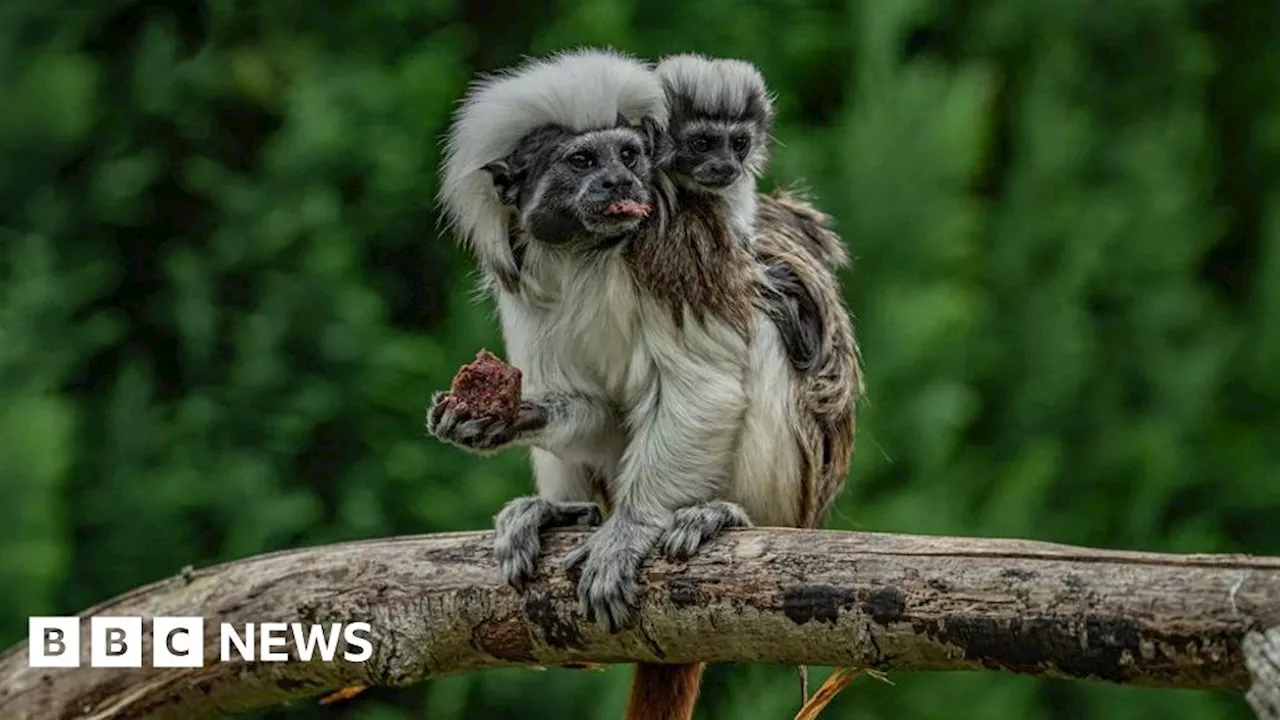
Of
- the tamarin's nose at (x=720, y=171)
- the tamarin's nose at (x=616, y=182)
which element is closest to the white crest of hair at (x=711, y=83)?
the tamarin's nose at (x=720, y=171)

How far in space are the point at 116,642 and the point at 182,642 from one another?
0.17m

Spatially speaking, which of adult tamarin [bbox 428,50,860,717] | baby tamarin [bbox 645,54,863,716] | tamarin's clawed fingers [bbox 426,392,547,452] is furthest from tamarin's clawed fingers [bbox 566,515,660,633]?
tamarin's clawed fingers [bbox 426,392,547,452]

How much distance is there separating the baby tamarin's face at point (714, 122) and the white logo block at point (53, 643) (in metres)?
1.63

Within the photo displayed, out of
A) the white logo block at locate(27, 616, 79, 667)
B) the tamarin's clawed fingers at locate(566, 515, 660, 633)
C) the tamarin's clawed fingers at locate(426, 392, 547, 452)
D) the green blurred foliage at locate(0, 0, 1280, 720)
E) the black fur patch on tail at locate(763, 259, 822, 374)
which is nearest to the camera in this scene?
the tamarin's clawed fingers at locate(566, 515, 660, 633)

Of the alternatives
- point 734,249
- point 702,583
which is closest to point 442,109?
point 734,249

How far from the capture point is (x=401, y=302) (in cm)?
627

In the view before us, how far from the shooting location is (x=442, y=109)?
5.96 metres

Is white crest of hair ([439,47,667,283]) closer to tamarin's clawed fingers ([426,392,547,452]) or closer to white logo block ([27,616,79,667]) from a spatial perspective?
tamarin's clawed fingers ([426,392,547,452])

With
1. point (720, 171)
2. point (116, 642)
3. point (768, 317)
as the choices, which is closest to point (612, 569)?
point (768, 317)

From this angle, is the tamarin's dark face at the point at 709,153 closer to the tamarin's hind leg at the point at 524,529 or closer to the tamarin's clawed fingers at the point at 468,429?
the tamarin's clawed fingers at the point at 468,429

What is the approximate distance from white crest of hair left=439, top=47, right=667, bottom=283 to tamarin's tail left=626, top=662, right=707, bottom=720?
33.8 inches

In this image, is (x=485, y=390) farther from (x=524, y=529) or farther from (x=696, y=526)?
(x=696, y=526)

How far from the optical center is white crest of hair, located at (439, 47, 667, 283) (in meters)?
3.86

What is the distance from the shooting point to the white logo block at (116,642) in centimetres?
412
